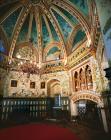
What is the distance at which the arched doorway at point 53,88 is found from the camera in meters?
15.5

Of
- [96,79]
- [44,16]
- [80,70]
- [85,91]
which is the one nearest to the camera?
[96,79]

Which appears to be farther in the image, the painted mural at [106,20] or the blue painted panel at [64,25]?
the blue painted panel at [64,25]

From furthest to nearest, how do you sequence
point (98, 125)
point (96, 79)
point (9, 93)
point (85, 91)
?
1. point (9, 93)
2. point (85, 91)
3. point (96, 79)
4. point (98, 125)

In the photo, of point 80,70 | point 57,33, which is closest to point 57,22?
point 57,33

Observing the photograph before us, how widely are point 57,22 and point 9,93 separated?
9745 mm

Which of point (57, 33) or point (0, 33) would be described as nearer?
point (0, 33)

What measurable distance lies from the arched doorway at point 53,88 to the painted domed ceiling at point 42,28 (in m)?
3.03

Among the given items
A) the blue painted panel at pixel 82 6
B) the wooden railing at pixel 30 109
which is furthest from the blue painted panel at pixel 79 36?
the wooden railing at pixel 30 109

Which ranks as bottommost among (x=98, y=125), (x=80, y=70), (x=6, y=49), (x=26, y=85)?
(x=98, y=125)

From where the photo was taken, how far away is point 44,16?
569 inches

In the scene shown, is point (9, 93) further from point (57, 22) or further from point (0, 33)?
point (57, 22)

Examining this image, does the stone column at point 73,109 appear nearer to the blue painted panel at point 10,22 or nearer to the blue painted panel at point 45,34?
the blue painted panel at point 45,34

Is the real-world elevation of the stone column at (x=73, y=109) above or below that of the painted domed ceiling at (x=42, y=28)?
below

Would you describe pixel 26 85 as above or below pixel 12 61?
below
